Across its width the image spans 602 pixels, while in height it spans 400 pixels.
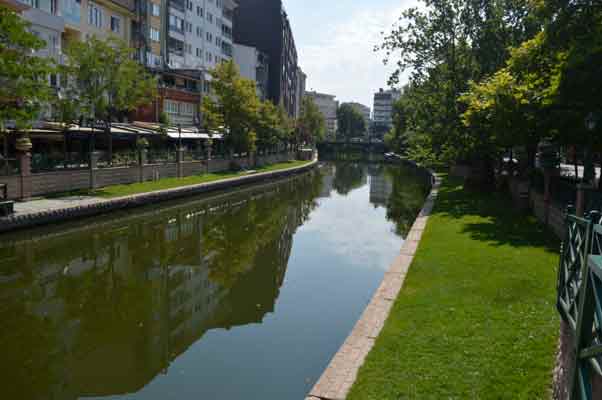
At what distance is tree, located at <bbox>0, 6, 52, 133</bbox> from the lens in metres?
18.2

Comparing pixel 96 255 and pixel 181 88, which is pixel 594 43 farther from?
pixel 181 88

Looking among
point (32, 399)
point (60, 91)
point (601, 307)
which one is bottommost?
point (32, 399)

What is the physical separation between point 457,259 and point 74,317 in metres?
9.43

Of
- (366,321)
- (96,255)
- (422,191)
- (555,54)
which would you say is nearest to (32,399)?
(366,321)

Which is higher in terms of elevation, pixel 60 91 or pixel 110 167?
pixel 60 91

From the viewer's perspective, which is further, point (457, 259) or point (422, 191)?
point (422, 191)

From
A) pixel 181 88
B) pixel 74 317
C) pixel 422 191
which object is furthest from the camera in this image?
pixel 181 88

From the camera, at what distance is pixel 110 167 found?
31.2 m

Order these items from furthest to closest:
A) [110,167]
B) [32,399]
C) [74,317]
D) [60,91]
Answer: [60,91]
[110,167]
[74,317]
[32,399]

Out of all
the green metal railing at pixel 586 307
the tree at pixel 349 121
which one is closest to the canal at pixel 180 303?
the green metal railing at pixel 586 307

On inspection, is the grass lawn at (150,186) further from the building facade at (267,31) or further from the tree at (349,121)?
the tree at (349,121)

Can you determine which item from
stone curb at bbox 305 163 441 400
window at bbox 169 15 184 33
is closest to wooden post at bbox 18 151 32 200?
stone curb at bbox 305 163 441 400

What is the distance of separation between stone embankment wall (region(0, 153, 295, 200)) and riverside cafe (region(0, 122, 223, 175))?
0.36 meters

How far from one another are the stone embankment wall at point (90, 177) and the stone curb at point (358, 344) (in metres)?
18.0
